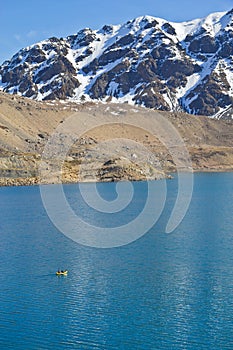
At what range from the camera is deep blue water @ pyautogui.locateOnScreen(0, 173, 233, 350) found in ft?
145

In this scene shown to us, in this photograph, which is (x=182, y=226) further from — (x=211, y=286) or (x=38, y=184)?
(x=38, y=184)

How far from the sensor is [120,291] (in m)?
56.0

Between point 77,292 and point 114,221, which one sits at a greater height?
point 114,221

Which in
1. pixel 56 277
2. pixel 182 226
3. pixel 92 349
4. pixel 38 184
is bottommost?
pixel 92 349

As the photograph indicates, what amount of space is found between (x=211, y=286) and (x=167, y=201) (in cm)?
8132

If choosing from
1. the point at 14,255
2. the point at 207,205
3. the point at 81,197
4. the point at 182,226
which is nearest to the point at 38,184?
the point at 81,197

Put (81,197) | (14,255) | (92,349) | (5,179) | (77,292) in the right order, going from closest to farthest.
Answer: (92,349) < (77,292) < (14,255) < (81,197) < (5,179)

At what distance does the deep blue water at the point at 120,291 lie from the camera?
44.3m

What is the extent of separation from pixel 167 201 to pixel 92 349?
98.2 m

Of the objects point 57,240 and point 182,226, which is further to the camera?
point 182,226

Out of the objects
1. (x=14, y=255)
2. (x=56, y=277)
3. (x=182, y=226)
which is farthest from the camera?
(x=182, y=226)

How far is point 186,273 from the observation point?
62.4m

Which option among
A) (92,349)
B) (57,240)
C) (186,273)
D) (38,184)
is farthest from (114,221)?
(38,184)

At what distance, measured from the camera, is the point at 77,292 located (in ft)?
184
